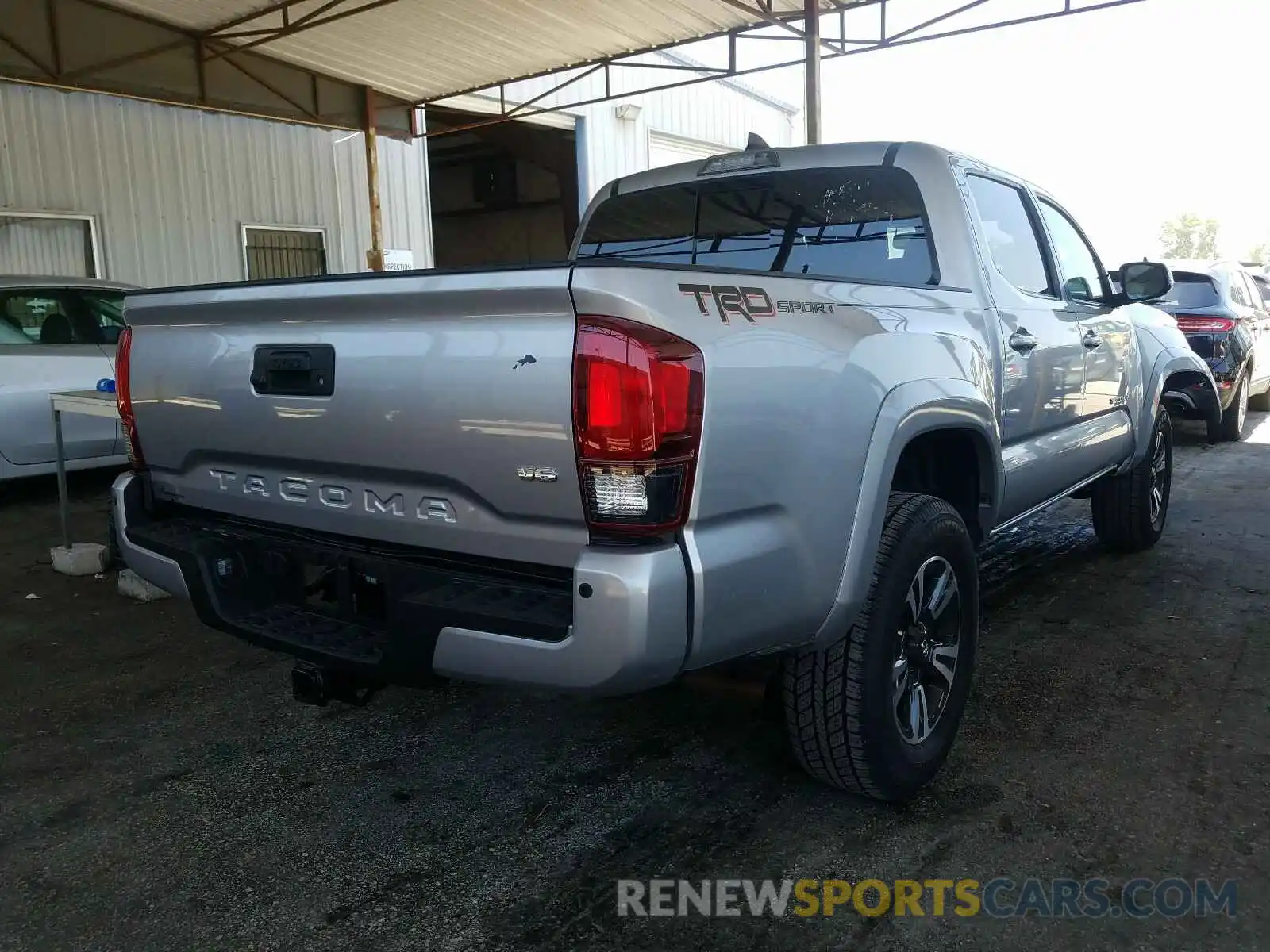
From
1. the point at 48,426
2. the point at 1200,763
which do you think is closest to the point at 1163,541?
the point at 1200,763

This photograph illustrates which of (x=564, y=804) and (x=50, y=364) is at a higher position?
(x=50, y=364)

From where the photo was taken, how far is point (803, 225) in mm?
3586

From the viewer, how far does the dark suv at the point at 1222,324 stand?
28.5 feet

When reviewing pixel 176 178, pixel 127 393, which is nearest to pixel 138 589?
pixel 127 393

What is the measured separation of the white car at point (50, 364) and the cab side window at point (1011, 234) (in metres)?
5.79

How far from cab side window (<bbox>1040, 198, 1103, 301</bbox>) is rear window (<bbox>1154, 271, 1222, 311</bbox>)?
4.57 meters

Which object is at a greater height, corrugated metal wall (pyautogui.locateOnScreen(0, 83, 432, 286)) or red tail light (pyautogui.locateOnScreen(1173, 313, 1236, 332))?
corrugated metal wall (pyautogui.locateOnScreen(0, 83, 432, 286))

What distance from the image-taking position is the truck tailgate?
208 centimetres

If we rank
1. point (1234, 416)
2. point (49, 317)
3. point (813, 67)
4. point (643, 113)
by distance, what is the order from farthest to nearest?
point (643, 113) → point (813, 67) → point (1234, 416) → point (49, 317)

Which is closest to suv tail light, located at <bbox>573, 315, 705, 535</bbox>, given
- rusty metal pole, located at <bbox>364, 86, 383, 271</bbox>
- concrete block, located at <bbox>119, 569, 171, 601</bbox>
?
concrete block, located at <bbox>119, 569, 171, 601</bbox>

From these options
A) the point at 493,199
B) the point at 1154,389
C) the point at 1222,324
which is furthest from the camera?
the point at 493,199

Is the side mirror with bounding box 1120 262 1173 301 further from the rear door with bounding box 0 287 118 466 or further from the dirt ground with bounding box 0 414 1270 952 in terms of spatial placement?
the rear door with bounding box 0 287 118 466

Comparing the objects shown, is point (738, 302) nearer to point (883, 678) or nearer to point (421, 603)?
point (421, 603)

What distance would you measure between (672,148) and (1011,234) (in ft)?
52.9
